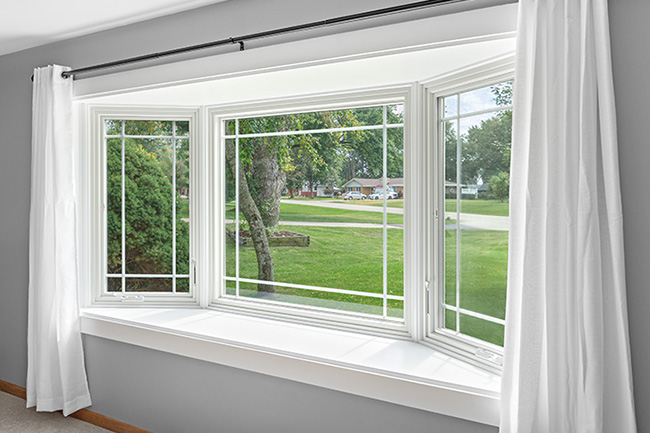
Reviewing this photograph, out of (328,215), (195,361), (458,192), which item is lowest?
(195,361)

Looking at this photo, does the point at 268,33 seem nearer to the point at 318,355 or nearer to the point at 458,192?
the point at 458,192

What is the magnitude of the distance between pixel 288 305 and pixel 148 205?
1097 millimetres

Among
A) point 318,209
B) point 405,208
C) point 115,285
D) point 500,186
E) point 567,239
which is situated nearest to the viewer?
point 567,239

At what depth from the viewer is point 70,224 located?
2811 millimetres

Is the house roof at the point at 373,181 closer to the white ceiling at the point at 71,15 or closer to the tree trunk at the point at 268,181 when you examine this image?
the tree trunk at the point at 268,181

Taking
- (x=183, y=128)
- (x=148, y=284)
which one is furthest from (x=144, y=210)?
(x=183, y=128)

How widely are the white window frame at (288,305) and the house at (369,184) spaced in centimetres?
10

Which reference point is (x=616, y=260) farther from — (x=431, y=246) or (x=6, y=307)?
(x=6, y=307)

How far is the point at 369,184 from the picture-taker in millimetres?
2574

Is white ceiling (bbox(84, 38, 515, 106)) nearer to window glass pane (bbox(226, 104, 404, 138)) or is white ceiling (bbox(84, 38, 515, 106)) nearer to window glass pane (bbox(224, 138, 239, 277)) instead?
window glass pane (bbox(226, 104, 404, 138))

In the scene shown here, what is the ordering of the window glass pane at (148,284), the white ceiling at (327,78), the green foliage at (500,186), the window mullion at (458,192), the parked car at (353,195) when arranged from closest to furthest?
the white ceiling at (327,78), the green foliage at (500,186), the window mullion at (458,192), the parked car at (353,195), the window glass pane at (148,284)

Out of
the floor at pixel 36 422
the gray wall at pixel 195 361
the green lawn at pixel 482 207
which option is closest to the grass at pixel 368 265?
the green lawn at pixel 482 207

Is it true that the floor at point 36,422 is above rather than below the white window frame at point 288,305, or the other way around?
below

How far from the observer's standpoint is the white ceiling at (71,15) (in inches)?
94.1
